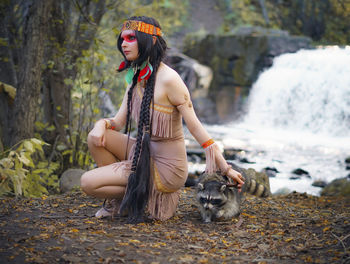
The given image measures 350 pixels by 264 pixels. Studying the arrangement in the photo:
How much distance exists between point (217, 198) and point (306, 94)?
29.6ft

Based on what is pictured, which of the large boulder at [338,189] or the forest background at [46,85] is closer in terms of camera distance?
the forest background at [46,85]

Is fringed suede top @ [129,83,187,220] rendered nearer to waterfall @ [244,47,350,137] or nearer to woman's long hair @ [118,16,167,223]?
woman's long hair @ [118,16,167,223]

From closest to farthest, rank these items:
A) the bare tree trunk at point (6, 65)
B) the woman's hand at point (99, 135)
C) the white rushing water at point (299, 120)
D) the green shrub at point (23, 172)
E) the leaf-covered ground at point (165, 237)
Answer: the leaf-covered ground at point (165, 237)
the woman's hand at point (99, 135)
the green shrub at point (23, 172)
the bare tree trunk at point (6, 65)
the white rushing water at point (299, 120)

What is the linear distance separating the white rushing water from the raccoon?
390 centimetres

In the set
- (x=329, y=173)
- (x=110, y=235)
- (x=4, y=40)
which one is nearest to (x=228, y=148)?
(x=329, y=173)

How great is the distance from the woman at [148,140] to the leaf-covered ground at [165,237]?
0.23m

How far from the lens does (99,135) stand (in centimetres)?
337

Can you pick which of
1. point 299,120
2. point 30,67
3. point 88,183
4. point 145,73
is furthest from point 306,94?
point 88,183

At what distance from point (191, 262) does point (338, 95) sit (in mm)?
9582

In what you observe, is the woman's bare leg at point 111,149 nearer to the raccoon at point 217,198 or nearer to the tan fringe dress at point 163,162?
the tan fringe dress at point 163,162

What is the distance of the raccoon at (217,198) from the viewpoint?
3.56 m

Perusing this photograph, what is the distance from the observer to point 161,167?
11.3 feet

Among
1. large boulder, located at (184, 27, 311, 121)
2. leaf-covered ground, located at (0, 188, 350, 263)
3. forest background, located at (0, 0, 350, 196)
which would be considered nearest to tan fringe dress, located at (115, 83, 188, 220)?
leaf-covered ground, located at (0, 188, 350, 263)

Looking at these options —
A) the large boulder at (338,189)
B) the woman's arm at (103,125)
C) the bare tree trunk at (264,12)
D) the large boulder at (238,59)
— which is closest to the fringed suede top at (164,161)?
the woman's arm at (103,125)
